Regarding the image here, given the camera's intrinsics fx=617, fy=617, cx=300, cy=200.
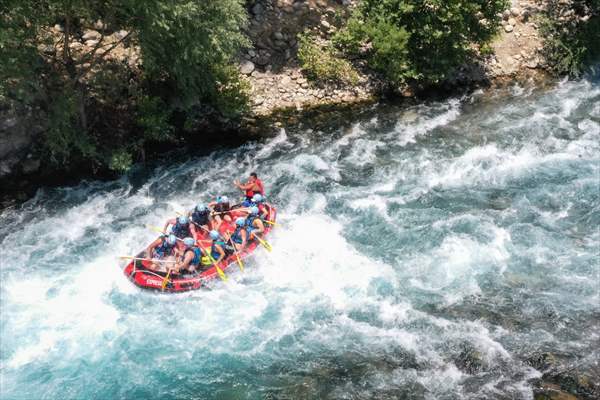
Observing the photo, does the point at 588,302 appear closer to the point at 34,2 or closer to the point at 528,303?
the point at 528,303

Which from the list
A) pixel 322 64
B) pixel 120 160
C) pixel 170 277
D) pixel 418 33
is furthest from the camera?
pixel 322 64

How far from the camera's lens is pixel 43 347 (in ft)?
41.7

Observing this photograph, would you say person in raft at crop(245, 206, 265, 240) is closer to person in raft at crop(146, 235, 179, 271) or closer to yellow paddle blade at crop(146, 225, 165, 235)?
person in raft at crop(146, 235, 179, 271)

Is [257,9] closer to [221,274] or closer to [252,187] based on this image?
[252,187]

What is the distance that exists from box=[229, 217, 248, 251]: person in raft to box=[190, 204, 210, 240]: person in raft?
28.4 inches

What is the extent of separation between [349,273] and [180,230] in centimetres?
430

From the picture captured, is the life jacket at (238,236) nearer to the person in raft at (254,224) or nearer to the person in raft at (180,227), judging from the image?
the person in raft at (254,224)

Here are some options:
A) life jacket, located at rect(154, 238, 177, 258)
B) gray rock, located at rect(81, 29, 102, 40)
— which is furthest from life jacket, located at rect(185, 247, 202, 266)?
gray rock, located at rect(81, 29, 102, 40)

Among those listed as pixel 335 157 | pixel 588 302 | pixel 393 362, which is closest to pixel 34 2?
pixel 335 157

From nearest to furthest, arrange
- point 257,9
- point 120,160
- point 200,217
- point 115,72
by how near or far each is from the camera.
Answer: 1. point 200,217
2. point 120,160
3. point 115,72
4. point 257,9

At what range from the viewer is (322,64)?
62.5 feet

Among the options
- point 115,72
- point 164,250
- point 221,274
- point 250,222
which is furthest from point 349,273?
point 115,72

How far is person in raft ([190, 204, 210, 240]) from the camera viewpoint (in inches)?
607

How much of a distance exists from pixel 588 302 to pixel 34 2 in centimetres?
1379
